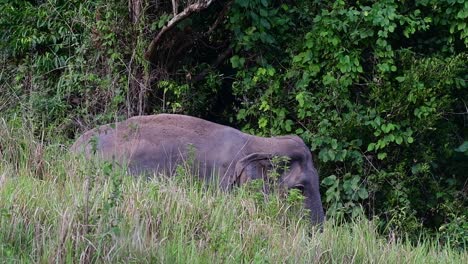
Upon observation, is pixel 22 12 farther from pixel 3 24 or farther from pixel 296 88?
pixel 296 88

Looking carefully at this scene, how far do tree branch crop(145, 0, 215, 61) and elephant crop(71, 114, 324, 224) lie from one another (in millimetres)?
1972

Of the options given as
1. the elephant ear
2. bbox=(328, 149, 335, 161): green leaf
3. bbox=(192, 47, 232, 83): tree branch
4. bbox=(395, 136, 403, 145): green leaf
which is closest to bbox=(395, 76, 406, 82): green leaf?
bbox=(395, 136, 403, 145): green leaf

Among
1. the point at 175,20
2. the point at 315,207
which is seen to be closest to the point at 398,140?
the point at 315,207

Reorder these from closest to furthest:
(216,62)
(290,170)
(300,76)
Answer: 1. (290,170)
2. (300,76)
3. (216,62)

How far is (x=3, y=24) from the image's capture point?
473 inches

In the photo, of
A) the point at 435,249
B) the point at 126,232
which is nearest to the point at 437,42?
the point at 435,249

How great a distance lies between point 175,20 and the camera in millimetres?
11156

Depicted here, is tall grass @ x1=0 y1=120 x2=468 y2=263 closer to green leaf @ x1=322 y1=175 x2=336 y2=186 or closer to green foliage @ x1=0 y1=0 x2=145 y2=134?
green leaf @ x1=322 y1=175 x2=336 y2=186

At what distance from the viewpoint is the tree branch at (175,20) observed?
10852mm

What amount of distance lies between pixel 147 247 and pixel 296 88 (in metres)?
5.35

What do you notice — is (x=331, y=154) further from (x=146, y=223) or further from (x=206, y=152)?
(x=146, y=223)

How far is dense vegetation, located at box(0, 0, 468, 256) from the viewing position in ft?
35.8

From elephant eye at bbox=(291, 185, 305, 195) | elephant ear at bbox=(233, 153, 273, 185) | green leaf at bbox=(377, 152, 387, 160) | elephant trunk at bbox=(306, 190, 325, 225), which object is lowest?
elephant trunk at bbox=(306, 190, 325, 225)

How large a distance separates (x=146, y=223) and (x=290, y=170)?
2.71m
